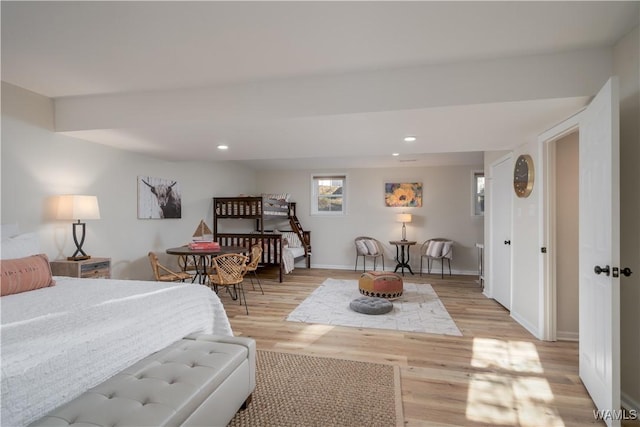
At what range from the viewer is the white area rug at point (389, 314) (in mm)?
3328

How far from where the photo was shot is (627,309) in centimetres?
195

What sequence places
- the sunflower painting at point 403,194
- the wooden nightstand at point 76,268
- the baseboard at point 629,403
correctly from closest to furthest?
A: the baseboard at point 629,403
the wooden nightstand at point 76,268
the sunflower painting at point 403,194

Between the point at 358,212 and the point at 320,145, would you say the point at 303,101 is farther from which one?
the point at 358,212

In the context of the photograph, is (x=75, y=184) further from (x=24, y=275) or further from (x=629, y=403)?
(x=629, y=403)

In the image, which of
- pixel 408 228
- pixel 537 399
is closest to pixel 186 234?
pixel 408 228

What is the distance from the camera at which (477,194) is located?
21.1 ft

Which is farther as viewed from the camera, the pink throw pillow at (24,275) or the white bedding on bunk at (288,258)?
the white bedding on bunk at (288,258)

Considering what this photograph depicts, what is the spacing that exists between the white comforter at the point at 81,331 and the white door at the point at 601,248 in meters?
2.51

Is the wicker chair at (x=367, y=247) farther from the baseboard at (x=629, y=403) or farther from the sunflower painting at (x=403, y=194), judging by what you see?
the baseboard at (x=629, y=403)

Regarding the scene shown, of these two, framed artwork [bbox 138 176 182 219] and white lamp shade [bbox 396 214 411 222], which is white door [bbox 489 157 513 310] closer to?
white lamp shade [bbox 396 214 411 222]

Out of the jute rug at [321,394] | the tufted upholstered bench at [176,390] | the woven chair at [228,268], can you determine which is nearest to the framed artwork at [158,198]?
the woven chair at [228,268]

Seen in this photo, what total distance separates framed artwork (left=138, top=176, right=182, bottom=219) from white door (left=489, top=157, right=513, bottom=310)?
4.96 m

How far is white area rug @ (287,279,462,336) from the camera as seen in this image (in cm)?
333

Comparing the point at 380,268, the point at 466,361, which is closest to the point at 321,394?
the point at 466,361
